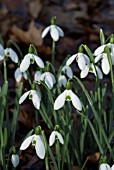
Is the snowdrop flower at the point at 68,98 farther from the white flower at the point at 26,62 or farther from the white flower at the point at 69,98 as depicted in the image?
the white flower at the point at 26,62

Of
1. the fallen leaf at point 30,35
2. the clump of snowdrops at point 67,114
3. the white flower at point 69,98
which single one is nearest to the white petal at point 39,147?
the clump of snowdrops at point 67,114

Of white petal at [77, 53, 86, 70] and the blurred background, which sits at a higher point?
the blurred background

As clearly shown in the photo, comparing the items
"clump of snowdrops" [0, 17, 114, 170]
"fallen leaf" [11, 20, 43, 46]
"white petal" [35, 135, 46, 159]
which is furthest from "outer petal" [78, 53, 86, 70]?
"fallen leaf" [11, 20, 43, 46]

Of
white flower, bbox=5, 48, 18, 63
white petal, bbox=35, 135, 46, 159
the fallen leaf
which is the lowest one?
white petal, bbox=35, 135, 46, 159

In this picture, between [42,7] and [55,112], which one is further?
[42,7]

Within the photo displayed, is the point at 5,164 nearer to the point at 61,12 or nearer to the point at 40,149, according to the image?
the point at 40,149

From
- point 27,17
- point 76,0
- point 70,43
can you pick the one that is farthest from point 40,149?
point 76,0

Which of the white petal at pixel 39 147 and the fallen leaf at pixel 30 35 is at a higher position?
the fallen leaf at pixel 30 35

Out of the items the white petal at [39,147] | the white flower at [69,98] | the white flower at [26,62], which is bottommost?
the white petal at [39,147]

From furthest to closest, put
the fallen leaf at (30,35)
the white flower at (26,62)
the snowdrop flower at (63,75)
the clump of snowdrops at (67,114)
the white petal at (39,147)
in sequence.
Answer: the fallen leaf at (30,35) → the snowdrop flower at (63,75) → the white flower at (26,62) → the clump of snowdrops at (67,114) → the white petal at (39,147)

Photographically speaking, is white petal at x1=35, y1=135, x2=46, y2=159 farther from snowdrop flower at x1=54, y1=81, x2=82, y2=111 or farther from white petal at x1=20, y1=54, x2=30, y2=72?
white petal at x1=20, y1=54, x2=30, y2=72

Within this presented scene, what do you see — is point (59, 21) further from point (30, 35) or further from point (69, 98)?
point (69, 98)
